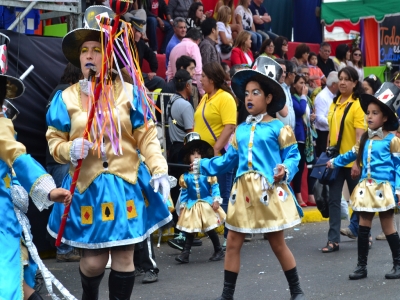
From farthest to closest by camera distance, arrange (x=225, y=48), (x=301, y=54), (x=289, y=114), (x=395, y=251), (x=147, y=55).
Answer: (x=301, y=54), (x=225, y=48), (x=147, y=55), (x=289, y=114), (x=395, y=251)

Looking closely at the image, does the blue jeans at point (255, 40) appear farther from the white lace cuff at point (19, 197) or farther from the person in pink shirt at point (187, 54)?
the white lace cuff at point (19, 197)

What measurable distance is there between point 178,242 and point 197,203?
768mm

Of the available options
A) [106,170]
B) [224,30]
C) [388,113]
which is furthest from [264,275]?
[224,30]

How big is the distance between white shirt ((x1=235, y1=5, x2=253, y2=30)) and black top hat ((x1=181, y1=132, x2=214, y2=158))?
662 cm

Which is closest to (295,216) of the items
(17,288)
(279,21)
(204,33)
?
(17,288)

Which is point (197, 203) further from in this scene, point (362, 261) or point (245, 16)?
point (245, 16)

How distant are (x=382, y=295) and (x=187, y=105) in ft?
12.6

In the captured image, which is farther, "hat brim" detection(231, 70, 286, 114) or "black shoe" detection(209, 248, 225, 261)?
"black shoe" detection(209, 248, 225, 261)

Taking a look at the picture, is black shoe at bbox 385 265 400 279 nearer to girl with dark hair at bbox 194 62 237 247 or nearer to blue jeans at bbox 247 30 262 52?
girl with dark hair at bbox 194 62 237 247

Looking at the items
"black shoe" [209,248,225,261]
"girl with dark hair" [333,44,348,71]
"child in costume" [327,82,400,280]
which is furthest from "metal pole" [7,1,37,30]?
"girl with dark hair" [333,44,348,71]

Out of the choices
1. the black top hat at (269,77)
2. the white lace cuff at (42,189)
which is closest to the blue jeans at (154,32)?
the black top hat at (269,77)

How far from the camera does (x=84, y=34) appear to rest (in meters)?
5.39

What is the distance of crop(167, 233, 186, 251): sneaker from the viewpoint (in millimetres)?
9375

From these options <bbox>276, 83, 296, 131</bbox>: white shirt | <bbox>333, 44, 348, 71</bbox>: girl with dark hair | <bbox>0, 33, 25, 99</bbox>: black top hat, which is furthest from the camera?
<bbox>333, 44, 348, 71</bbox>: girl with dark hair
